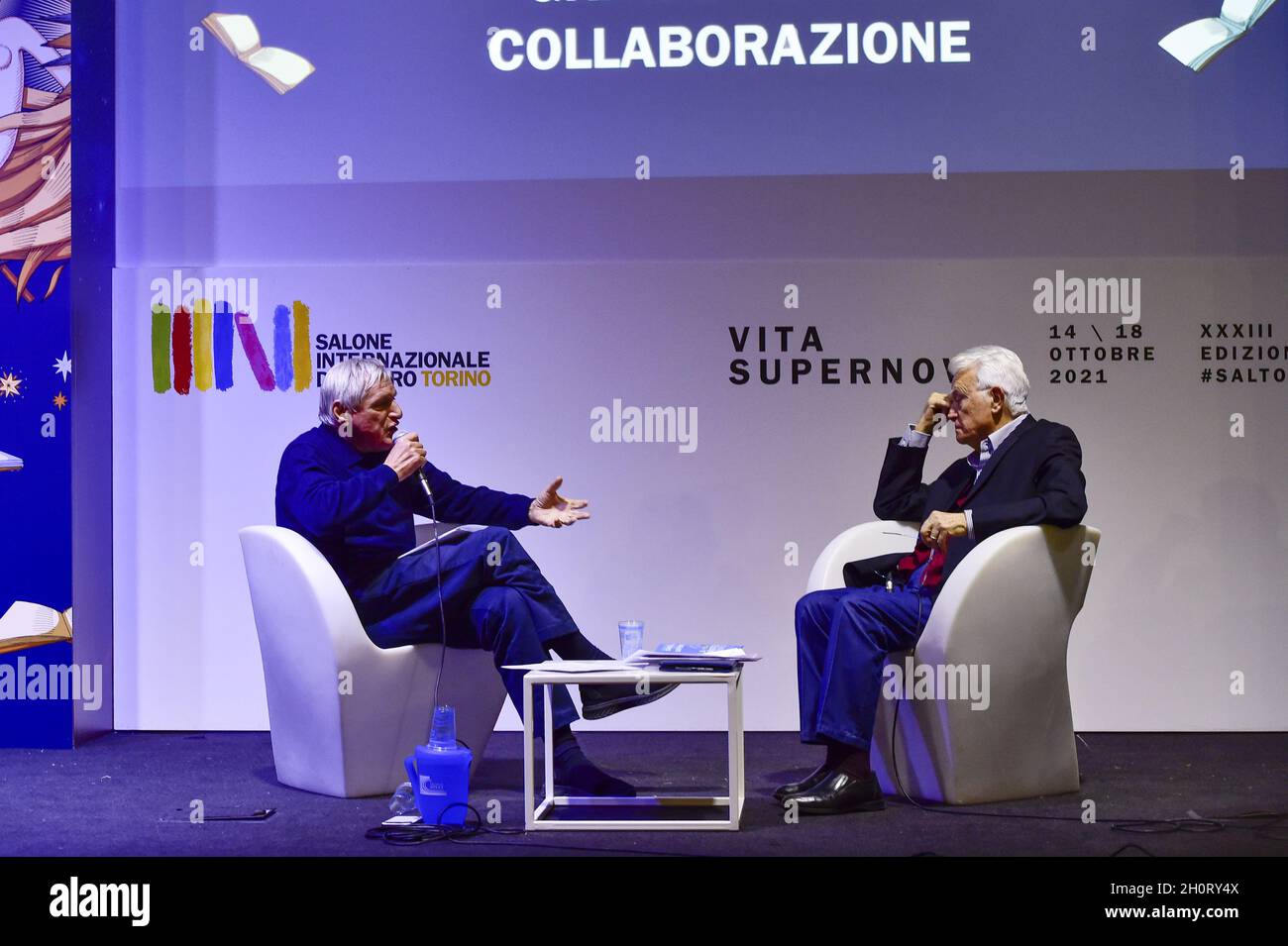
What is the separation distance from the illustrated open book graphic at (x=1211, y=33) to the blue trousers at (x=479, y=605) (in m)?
3.05

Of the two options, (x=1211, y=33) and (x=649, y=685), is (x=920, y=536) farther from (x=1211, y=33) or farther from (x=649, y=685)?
(x=1211, y=33)

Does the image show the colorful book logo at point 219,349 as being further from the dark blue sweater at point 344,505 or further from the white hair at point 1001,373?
the white hair at point 1001,373

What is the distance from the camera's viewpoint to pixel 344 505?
3660 millimetres

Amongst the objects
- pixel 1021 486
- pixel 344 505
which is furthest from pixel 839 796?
pixel 344 505

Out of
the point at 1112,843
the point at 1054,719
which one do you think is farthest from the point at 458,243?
the point at 1112,843

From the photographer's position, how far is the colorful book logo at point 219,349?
4.85 metres

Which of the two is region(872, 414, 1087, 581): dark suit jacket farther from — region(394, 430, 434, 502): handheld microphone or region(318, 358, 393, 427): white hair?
region(318, 358, 393, 427): white hair

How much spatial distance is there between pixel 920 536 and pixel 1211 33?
8.21ft

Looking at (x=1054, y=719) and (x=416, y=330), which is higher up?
(x=416, y=330)
